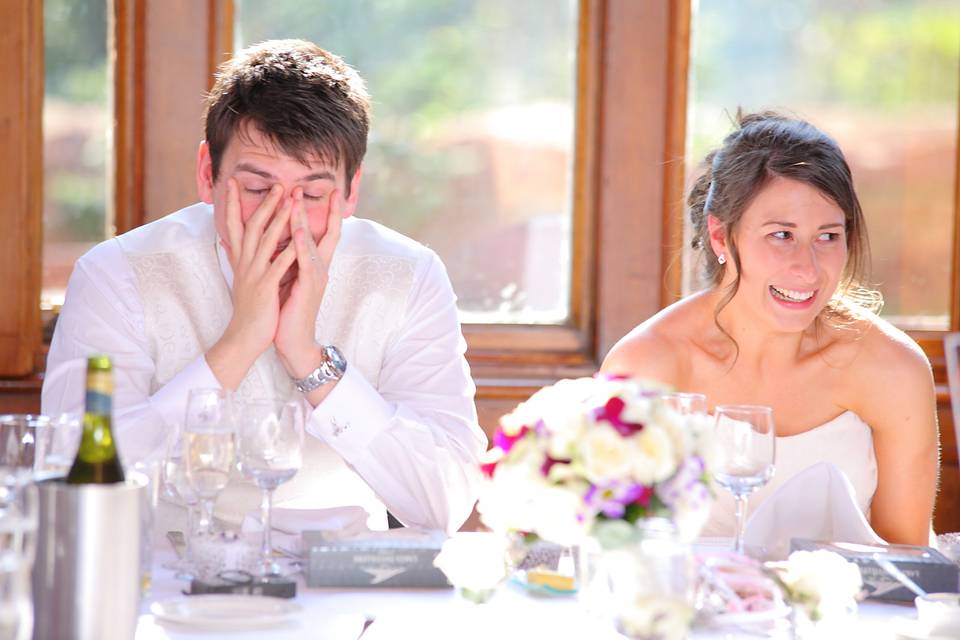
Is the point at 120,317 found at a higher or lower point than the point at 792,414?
higher

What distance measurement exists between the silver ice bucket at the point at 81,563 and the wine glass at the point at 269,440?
0.38 m

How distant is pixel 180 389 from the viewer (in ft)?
→ 6.76

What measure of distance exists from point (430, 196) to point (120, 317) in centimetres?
136

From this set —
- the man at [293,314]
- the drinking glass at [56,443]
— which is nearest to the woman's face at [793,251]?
the man at [293,314]

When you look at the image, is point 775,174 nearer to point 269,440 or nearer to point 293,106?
point 293,106

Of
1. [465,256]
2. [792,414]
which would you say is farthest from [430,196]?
[792,414]

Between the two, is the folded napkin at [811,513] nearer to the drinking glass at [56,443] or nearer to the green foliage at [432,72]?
the drinking glass at [56,443]

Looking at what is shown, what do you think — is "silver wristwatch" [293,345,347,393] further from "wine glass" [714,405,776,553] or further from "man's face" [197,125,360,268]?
"wine glass" [714,405,776,553]

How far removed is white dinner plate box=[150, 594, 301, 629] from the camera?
1380 mm

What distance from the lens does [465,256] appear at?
3.50 meters

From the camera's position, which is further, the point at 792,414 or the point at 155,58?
the point at 155,58

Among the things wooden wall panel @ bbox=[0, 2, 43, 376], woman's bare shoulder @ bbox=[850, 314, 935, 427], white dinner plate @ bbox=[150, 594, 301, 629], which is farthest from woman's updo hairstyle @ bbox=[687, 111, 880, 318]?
wooden wall panel @ bbox=[0, 2, 43, 376]

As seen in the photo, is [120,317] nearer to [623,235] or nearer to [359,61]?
[359,61]

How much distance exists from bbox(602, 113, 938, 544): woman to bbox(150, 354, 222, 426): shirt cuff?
0.81 m
